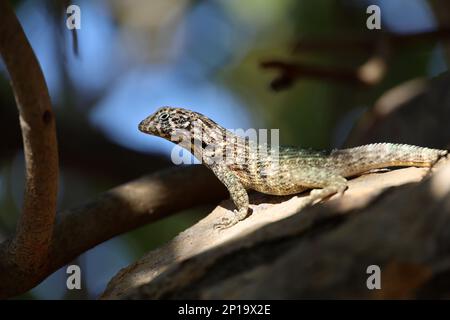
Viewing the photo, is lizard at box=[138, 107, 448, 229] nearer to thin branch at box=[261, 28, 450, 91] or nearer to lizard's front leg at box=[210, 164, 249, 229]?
lizard's front leg at box=[210, 164, 249, 229]

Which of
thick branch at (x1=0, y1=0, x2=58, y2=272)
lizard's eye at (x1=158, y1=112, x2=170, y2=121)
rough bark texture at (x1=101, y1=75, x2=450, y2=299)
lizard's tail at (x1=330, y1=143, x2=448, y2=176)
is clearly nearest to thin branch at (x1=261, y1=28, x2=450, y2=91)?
lizard's eye at (x1=158, y1=112, x2=170, y2=121)

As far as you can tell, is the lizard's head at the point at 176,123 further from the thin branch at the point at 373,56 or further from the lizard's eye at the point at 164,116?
the thin branch at the point at 373,56

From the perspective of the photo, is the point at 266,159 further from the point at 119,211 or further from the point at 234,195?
the point at 119,211

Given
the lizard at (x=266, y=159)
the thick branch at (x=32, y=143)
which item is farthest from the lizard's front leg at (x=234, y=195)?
the thick branch at (x=32, y=143)

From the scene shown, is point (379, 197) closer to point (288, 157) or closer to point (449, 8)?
point (288, 157)

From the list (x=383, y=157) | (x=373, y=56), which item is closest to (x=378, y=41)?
(x=373, y=56)

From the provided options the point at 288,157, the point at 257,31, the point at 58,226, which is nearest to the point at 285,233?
the point at 288,157

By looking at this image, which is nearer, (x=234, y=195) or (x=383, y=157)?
(x=383, y=157)
